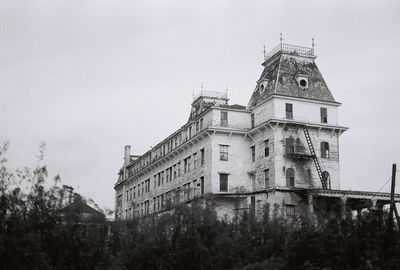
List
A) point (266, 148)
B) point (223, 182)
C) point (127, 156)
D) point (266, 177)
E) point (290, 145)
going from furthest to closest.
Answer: point (127, 156)
point (223, 182)
point (266, 148)
point (266, 177)
point (290, 145)


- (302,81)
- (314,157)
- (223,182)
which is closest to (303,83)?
(302,81)

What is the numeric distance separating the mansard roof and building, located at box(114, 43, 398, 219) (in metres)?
0.09

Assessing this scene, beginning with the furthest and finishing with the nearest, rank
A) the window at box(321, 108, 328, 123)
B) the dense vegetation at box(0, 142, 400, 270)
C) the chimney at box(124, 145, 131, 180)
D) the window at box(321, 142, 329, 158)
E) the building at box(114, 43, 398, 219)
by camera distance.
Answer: the chimney at box(124, 145, 131, 180), the window at box(321, 108, 328, 123), the window at box(321, 142, 329, 158), the building at box(114, 43, 398, 219), the dense vegetation at box(0, 142, 400, 270)

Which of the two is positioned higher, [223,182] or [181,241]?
[223,182]

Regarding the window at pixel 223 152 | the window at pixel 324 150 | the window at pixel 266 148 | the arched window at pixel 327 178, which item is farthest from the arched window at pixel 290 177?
the window at pixel 223 152

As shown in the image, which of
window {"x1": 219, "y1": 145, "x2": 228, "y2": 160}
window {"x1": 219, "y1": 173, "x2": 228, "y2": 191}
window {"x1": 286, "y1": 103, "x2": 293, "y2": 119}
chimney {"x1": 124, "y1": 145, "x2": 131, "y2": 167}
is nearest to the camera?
window {"x1": 286, "y1": 103, "x2": 293, "y2": 119}

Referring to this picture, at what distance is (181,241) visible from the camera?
24.6m

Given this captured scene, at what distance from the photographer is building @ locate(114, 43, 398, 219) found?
167 ft

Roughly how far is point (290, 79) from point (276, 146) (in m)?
7.01

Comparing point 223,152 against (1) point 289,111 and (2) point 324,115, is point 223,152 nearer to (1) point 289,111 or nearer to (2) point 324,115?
(1) point 289,111

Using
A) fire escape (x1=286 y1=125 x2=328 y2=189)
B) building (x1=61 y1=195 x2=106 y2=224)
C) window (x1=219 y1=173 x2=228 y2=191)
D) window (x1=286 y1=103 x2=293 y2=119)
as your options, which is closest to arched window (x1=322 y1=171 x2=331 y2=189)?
fire escape (x1=286 y1=125 x2=328 y2=189)

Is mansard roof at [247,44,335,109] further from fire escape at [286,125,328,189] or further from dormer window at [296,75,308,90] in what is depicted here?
fire escape at [286,125,328,189]

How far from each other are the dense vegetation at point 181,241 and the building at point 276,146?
75.9 feet

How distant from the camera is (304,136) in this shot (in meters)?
52.6
